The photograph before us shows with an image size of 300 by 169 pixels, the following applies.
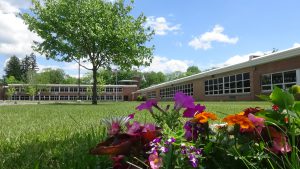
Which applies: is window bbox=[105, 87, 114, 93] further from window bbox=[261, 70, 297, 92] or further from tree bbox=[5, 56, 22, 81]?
window bbox=[261, 70, 297, 92]

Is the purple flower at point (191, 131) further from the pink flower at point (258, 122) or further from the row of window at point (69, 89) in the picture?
the row of window at point (69, 89)

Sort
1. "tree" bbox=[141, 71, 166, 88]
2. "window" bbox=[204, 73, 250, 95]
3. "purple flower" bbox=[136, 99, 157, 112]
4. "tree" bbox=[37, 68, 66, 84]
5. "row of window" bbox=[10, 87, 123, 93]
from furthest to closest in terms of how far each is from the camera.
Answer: "tree" bbox=[141, 71, 166, 88] → "tree" bbox=[37, 68, 66, 84] → "row of window" bbox=[10, 87, 123, 93] → "window" bbox=[204, 73, 250, 95] → "purple flower" bbox=[136, 99, 157, 112]

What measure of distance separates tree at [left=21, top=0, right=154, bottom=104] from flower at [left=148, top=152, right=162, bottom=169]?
29.4m

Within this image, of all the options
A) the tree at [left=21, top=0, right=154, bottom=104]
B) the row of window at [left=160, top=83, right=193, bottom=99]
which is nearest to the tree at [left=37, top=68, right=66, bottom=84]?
the row of window at [left=160, top=83, right=193, bottom=99]

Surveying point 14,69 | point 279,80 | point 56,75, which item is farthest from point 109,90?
point 279,80

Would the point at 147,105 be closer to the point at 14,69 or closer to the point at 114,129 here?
the point at 114,129

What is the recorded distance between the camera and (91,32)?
3006 centimetres

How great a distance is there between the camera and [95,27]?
100 ft

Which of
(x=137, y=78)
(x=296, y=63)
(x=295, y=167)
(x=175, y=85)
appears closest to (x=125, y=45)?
(x=296, y=63)

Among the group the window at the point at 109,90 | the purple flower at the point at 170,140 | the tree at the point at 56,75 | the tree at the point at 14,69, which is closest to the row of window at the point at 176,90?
the window at the point at 109,90

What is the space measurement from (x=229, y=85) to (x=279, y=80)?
8286 millimetres

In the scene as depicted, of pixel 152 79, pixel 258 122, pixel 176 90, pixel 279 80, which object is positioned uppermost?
pixel 152 79

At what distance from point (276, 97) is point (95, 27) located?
2971 cm

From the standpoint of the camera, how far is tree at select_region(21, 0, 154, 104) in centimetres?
3073
